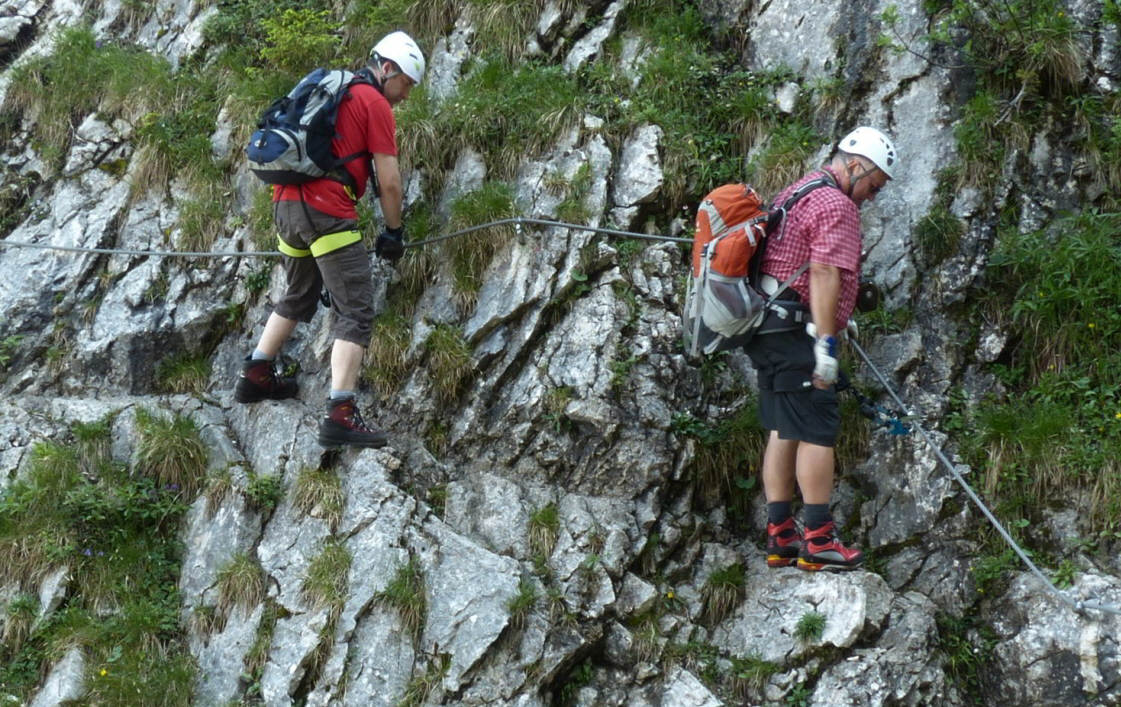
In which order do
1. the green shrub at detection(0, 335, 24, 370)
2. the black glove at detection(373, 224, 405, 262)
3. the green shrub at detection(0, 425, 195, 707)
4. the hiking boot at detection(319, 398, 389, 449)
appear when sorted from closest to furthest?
the green shrub at detection(0, 425, 195, 707)
the hiking boot at detection(319, 398, 389, 449)
the black glove at detection(373, 224, 405, 262)
the green shrub at detection(0, 335, 24, 370)

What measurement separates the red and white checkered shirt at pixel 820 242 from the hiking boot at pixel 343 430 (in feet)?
9.50

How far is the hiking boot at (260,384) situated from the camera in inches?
289

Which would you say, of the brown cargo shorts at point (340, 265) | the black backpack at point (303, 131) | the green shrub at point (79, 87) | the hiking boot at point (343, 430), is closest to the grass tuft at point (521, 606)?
the hiking boot at point (343, 430)

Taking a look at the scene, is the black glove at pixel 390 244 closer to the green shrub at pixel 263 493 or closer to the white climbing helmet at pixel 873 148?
the green shrub at pixel 263 493

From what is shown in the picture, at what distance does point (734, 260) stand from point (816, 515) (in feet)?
5.44

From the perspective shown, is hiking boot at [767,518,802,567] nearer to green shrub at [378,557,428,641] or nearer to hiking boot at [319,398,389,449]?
green shrub at [378,557,428,641]

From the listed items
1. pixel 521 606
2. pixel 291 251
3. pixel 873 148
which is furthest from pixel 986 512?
pixel 291 251

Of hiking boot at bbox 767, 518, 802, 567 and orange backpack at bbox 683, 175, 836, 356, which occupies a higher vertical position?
orange backpack at bbox 683, 175, 836, 356

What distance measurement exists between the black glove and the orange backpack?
2193mm

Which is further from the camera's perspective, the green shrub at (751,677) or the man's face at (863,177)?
the man's face at (863,177)

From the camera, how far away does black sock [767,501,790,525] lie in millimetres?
6324

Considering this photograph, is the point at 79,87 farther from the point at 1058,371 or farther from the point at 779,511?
the point at 1058,371

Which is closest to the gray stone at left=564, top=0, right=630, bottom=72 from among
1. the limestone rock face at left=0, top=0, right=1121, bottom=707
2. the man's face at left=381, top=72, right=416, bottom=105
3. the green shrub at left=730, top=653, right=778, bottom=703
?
the limestone rock face at left=0, top=0, right=1121, bottom=707

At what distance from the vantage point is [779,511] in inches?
249
